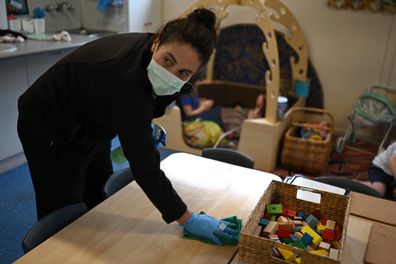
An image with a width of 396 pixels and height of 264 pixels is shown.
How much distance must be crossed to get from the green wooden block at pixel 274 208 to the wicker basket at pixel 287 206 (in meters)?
0.02

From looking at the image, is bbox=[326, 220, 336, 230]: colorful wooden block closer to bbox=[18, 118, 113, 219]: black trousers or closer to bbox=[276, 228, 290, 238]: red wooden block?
bbox=[276, 228, 290, 238]: red wooden block

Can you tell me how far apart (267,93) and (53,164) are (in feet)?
6.17

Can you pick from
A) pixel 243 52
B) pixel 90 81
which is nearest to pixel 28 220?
pixel 90 81

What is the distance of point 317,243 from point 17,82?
7.70 feet

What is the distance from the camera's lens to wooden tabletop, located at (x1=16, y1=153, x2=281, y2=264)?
3.76ft

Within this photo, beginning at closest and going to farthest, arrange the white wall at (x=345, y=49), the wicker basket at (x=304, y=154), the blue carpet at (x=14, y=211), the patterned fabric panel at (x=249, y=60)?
the blue carpet at (x=14, y=211), the wicker basket at (x=304, y=154), the white wall at (x=345, y=49), the patterned fabric panel at (x=249, y=60)

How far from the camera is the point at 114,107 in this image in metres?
1.12

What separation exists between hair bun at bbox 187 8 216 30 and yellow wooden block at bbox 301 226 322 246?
0.66 metres

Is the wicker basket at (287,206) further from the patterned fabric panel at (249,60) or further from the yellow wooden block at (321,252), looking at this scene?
the patterned fabric panel at (249,60)

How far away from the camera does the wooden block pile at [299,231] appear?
1104mm

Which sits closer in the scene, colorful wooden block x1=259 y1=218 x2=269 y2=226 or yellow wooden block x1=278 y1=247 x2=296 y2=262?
yellow wooden block x1=278 y1=247 x2=296 y2=262

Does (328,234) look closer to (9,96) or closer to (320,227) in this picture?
(320,227)

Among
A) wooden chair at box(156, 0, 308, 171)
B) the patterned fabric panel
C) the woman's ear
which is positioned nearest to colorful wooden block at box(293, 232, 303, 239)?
the woman's ear

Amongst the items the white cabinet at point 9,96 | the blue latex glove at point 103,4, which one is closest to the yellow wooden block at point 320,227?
the white cabinet at point 9,96
